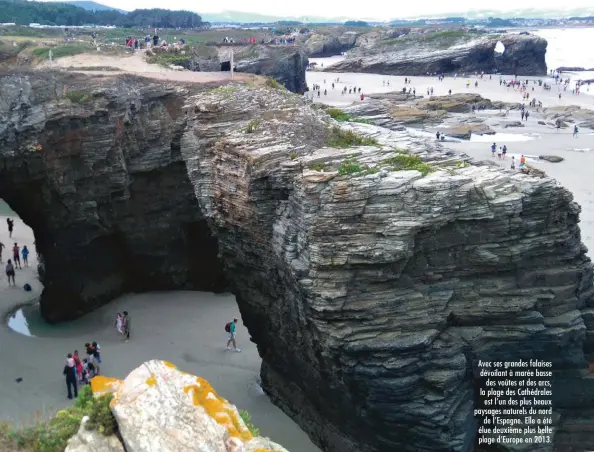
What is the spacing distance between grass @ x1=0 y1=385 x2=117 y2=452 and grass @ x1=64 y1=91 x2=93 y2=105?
50.1 feet

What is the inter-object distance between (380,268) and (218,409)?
699cm

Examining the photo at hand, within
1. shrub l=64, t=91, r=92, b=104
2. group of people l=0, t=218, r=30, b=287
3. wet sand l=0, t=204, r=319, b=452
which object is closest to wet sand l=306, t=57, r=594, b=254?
wet sand l=0, t=204, r=319, b=452

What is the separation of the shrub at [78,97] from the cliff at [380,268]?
1.89m

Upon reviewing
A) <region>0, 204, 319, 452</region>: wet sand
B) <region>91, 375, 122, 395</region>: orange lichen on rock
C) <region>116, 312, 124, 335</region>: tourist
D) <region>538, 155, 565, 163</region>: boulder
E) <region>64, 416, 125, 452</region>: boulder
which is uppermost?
<region>91, 375, 122, 395</region>: orange lichen on rock

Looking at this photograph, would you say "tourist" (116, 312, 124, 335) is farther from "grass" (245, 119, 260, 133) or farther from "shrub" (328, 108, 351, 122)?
"shrub" (328, 108, 351, 122)

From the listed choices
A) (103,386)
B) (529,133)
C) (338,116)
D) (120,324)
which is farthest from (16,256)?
(529,133)

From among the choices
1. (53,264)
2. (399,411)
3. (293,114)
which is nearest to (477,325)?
(399,411)

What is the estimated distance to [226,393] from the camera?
19609mm

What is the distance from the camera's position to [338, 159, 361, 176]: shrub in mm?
14500

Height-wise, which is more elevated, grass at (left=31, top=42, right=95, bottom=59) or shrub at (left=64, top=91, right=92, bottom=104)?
grass at (left=31, top=42, right=95, bottom=59)

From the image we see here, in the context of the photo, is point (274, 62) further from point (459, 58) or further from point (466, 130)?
point (459, 58)

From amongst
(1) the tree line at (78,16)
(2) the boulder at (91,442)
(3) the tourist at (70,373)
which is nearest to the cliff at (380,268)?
(3) the tourist at (70,373)

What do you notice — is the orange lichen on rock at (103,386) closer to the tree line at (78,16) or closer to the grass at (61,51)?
the grass at (61,51)

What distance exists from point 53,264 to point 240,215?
11319mm
